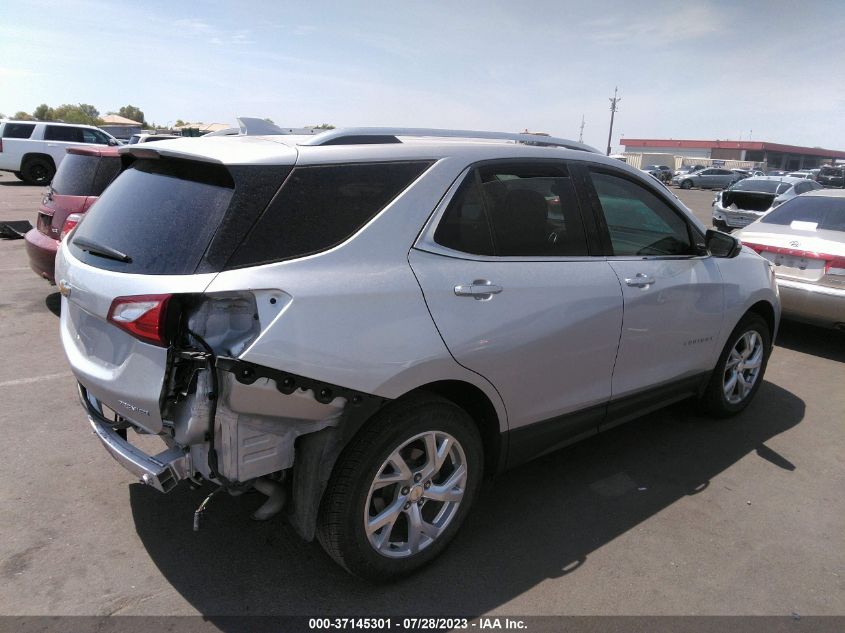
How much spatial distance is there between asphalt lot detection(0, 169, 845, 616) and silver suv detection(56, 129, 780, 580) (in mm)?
331

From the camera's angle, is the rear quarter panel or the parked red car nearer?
the rear quarter panel

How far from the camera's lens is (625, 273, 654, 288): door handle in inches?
133

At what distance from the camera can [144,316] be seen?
7.42 ft

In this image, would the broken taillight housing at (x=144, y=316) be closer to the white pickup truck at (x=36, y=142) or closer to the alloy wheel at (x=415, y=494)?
the alloy wheel at (x=415, y=494)

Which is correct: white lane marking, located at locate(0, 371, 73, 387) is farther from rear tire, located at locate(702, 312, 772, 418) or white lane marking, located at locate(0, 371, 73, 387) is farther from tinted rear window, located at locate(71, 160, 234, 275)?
rear tire, located at locate(702, 312, 772, 418)

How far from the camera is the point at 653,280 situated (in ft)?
11.5

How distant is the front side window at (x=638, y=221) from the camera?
11.4 ft

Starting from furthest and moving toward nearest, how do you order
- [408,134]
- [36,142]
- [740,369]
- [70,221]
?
[36,142]
[70,221]
[740,369]
[408,134]

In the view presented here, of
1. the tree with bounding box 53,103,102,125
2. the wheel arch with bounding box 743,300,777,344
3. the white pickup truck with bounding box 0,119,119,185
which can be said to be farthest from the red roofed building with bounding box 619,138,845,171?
the wheel arch with bounding box 743,300,777,344

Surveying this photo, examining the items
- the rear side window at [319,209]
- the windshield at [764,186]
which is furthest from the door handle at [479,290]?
the windshield at [764,186]

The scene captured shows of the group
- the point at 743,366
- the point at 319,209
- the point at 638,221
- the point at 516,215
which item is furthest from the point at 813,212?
the point at 319,209

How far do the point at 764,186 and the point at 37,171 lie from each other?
882 inches

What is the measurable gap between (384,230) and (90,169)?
16.4ft

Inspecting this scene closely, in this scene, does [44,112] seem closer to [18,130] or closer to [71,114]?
[71,114]
